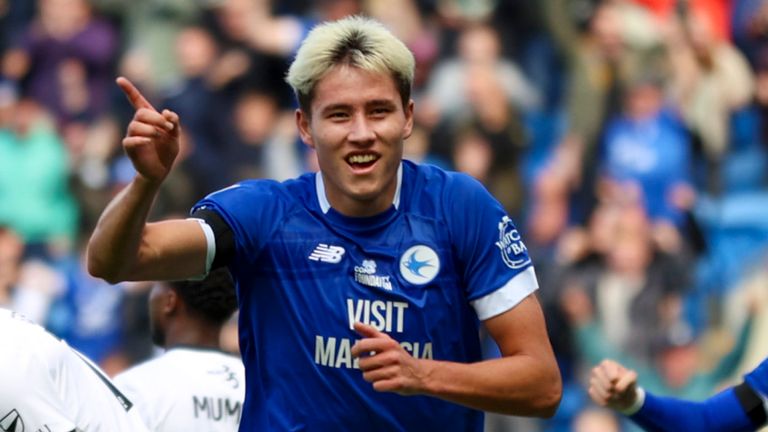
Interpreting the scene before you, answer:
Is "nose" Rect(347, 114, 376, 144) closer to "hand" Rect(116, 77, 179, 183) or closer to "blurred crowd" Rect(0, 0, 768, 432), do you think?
"hand" Rect(116, 77, 179, 183)

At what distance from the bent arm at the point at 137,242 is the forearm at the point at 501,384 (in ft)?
2.66

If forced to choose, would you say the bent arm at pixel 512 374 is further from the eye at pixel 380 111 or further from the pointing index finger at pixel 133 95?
the pointing index finger at pixel 133 95

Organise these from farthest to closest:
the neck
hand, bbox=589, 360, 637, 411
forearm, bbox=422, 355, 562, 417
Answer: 1. the neck
2. hand, bbox=589, 360, 637, 411
3. forearm, bbox=422, 355, 562, 417

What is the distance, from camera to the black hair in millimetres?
6617

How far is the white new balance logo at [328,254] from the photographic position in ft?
17.2

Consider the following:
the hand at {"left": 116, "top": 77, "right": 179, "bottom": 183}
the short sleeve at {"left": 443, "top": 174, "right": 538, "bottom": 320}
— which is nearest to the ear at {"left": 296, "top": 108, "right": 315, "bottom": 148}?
the short sleeve at {"left": 443, "top": 174, "right": 538, "bottom": 320}

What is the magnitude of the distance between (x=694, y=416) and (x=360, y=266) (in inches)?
71.3

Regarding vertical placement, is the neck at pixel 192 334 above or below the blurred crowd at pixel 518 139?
below

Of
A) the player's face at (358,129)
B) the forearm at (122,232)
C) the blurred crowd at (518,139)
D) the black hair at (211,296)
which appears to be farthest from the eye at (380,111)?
the blurred crowd at (518,139)

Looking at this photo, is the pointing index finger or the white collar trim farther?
the white collar trim

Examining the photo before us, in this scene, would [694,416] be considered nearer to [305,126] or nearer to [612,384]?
[612,384]

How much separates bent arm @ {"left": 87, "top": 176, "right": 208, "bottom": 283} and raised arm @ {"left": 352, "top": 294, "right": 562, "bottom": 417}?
23.9 inches

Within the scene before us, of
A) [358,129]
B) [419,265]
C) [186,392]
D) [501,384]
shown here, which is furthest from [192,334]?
[501,384]

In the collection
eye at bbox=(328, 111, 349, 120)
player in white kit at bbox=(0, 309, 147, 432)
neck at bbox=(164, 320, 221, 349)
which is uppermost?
eye at bbox=(328, 111, 349, 120)
